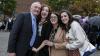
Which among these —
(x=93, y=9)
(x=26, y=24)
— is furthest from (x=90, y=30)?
(x=93, y=9)

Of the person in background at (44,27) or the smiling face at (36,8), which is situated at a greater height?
the smiling face at (36,8)

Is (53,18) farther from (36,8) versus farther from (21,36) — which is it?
(21,36)

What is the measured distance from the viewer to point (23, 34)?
22.0 ft

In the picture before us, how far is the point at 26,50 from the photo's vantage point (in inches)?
265

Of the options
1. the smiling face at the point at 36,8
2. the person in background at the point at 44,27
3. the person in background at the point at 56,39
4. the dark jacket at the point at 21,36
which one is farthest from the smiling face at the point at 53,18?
the dark jacket at the point at 21,36

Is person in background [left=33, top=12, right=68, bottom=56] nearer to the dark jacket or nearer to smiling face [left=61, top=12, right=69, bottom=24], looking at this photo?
smiling face [left=61, top=12, right=69, bottom=24]

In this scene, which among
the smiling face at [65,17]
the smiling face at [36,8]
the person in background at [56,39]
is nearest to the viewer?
the smiling face at [65,17]

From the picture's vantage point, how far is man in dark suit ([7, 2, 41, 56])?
665 cm

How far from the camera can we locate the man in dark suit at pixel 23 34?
665 centimetres

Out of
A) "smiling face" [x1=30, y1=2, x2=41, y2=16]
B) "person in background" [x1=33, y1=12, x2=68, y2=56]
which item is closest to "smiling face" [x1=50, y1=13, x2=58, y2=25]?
"person in background" [x1=33, y1=12, x2=68, y2=56]

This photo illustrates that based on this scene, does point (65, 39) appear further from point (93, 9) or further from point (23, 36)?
point (93, 9)

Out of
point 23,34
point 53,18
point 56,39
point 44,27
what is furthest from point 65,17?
point 23,34

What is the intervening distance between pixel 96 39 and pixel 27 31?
12.9 m

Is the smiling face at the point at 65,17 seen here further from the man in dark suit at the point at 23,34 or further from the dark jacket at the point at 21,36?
the dark jacket at the point at 21,36
